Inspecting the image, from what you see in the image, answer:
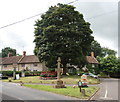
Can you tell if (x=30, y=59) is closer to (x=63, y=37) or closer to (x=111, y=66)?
(x=63, y=37)

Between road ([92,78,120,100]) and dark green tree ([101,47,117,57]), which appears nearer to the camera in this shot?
road ([92,78,120,100])

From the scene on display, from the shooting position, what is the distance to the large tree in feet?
112

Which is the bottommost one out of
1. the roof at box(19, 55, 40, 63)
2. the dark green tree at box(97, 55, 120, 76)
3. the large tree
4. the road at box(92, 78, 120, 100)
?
the road at box(92, 78, 120, 100)

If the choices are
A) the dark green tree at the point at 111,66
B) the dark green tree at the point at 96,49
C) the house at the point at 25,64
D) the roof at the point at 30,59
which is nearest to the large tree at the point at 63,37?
the house at the point at 25,64

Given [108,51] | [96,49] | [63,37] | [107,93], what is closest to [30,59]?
[63,37]

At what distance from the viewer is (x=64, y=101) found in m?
12.1

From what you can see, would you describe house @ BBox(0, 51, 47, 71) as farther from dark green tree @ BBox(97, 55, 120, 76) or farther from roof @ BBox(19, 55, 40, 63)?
dark green tree @ BBox(97, 55, 120, 76)

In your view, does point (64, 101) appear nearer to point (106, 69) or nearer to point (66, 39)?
point (66, 39)

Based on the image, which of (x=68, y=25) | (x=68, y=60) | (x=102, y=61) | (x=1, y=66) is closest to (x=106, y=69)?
(x=102, y=61)

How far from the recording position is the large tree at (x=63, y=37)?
3406cm

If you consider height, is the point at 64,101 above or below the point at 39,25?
below

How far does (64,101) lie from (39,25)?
30006 mm

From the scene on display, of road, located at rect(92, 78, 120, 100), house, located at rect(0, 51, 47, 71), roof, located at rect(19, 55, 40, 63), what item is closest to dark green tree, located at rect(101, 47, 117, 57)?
house, located at rect(0, 51, 47, 71)

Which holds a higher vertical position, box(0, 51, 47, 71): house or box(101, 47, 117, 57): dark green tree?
box(101, 47, 117, 57): dark green tree
